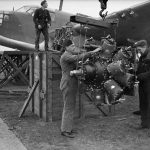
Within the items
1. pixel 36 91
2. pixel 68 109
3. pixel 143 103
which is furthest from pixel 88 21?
pixel 36 91

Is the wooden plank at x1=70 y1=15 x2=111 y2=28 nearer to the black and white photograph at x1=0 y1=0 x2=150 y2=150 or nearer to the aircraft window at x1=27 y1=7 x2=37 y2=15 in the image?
the black and white photograph at x1=0 y1=0 x2=150 y2=150

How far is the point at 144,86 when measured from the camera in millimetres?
6750

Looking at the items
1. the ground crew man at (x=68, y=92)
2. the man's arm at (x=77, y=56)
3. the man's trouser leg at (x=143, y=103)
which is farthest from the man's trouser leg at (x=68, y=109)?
the man's trouser leg at (x=143, y=103)

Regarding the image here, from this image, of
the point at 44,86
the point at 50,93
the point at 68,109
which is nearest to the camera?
the point at 68,109

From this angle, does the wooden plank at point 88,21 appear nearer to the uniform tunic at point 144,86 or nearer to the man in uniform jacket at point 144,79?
the man in uniform jacket at point 144,79

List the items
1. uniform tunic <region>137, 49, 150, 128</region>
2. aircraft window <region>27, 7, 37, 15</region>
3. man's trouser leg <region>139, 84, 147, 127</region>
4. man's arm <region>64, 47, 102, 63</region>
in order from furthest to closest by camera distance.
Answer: aircraft window <region>27, 7, 37, 15</region> → man's trouser leg <region>139, 84, 147, 127</region> → uniform tunic <region>137, 49, 150, 128</region> → man's arm <region>64, 47, 102, 63</region>

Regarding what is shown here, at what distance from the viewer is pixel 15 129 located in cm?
693

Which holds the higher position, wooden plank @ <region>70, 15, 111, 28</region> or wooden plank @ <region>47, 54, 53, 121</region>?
wooden plank @ <region>70, 15, 111, 28</region>

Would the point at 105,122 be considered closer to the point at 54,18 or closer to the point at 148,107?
the point at 148,107

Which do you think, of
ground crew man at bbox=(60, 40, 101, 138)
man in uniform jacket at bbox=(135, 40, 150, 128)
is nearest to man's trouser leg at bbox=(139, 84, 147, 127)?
man in uniform jacket at bbox=(135, 40, 150, 128)

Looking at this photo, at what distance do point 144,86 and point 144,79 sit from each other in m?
0.33

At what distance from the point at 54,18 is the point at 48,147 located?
35.4ft

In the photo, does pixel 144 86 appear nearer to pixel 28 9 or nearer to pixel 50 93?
pixel 50 93

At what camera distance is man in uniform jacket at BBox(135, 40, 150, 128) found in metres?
6.30
